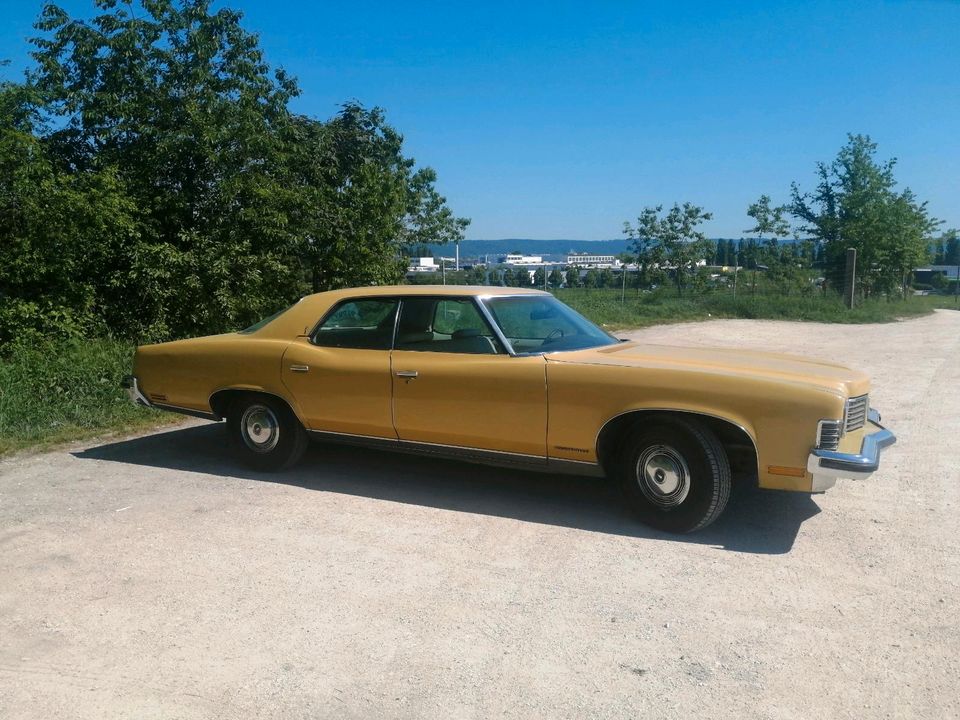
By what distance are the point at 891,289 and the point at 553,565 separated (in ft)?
94.3

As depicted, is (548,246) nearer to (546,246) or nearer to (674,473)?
(546,246)

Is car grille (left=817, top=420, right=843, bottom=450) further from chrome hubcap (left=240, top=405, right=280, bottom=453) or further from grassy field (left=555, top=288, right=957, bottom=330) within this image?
grassy field (left=555, top=288, right=957, bottom=330)

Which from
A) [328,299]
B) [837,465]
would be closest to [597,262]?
[328,299]

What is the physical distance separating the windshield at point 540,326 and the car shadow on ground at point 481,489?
1.04 metres

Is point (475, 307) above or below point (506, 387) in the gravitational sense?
above

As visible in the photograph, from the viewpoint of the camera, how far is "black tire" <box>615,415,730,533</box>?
4.41 metres

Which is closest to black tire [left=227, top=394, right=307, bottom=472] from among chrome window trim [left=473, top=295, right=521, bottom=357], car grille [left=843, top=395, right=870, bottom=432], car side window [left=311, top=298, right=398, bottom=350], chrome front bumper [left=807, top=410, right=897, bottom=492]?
car side window [left=311, top=298, right=398, bottom=350]

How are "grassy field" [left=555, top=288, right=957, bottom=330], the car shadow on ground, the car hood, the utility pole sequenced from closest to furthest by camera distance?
the car hood → the car shadow on ground → "grassy field" [left=555, top=288, right=957, bottom=330] → the utility pole

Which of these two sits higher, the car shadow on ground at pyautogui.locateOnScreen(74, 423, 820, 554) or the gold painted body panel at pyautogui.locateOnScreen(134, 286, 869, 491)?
the gold painted body panel at pyautogui.locateOnScreen(134, 286, 869, 491)

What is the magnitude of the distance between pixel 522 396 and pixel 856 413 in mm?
1957

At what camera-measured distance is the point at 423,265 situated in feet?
58.2

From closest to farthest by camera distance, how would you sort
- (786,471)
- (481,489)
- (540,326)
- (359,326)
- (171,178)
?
(786,471) → (540,326) → (481,489) → (359,326) → (171,178)

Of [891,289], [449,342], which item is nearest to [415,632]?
[449,342]

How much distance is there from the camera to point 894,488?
555 cm
